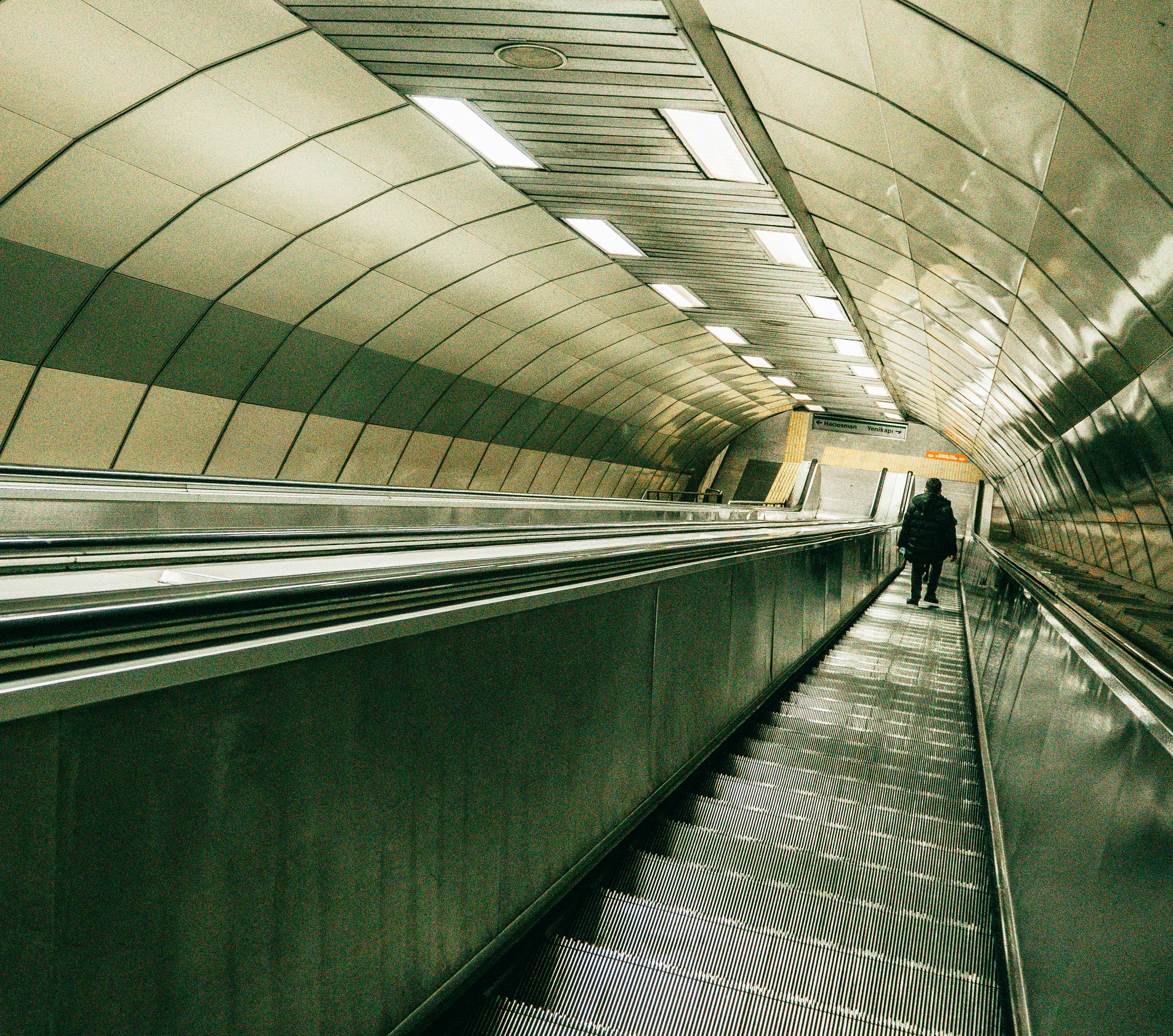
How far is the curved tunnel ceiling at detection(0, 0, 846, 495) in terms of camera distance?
884 cm

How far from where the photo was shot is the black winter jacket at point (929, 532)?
551 inches

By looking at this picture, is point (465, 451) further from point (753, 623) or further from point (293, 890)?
point (293, 890)

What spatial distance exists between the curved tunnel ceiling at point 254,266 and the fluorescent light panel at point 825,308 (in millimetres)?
1833

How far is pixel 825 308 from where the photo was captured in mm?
17406

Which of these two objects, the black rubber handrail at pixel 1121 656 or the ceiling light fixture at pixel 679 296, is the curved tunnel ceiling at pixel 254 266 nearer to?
the ceiling light fixture at pixel 679 296

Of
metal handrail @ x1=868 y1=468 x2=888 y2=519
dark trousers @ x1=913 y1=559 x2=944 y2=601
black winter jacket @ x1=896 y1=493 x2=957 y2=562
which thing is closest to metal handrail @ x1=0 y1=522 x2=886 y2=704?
black winter jacket @ x1=896 y1=493 x2=957 y2=562

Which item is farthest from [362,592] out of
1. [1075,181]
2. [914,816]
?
[1075,181]

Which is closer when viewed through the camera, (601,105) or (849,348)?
(601,105)

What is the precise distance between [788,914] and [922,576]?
40.0 feet

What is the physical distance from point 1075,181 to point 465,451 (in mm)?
18433

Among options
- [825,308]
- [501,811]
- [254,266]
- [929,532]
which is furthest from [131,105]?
[825,308]

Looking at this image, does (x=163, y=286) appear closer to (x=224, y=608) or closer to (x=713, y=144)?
(x=713, y=144)

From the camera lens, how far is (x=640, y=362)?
25531 millimetres

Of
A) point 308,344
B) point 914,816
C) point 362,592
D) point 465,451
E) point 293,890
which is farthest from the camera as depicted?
point 465,451
